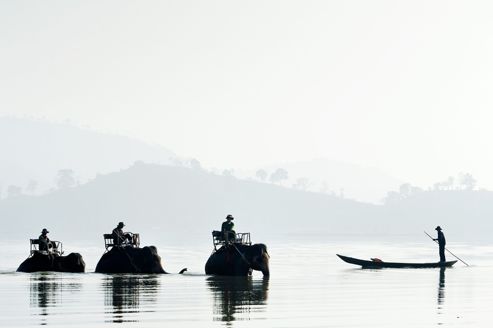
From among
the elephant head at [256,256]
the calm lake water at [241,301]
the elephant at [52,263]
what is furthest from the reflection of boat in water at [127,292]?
the elephant head at [256,256]

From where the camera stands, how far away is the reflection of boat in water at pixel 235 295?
34916 millimetres

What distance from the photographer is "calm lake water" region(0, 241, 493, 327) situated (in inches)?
1272

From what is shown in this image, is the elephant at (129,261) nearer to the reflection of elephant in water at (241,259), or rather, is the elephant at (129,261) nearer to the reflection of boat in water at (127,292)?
the reflection of boat in water at (127,292)

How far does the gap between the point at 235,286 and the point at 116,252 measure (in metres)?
9.34

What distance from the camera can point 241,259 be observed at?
5141 centimetres

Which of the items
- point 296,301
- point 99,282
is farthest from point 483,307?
point 99,282

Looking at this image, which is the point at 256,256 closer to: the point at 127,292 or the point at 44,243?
the point at 44,243

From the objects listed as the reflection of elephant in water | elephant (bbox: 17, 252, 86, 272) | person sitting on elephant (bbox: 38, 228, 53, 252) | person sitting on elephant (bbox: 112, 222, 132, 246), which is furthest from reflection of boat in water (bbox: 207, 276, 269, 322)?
person sitting on elephant (bbox: 38, 228, 53, 252)

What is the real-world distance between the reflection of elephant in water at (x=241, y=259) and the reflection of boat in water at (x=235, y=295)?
592 millimetres

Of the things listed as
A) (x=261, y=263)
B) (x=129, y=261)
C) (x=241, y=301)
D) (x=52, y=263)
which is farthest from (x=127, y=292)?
(x=52, y=263)

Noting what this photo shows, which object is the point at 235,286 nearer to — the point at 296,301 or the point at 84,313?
the point at 296,301

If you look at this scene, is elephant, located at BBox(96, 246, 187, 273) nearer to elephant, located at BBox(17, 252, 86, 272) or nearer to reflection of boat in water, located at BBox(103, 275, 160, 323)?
elephant, located at BBox(17, 252, 86, 272)

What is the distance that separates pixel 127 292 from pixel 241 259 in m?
11.0

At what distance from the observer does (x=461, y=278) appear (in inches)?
2179
